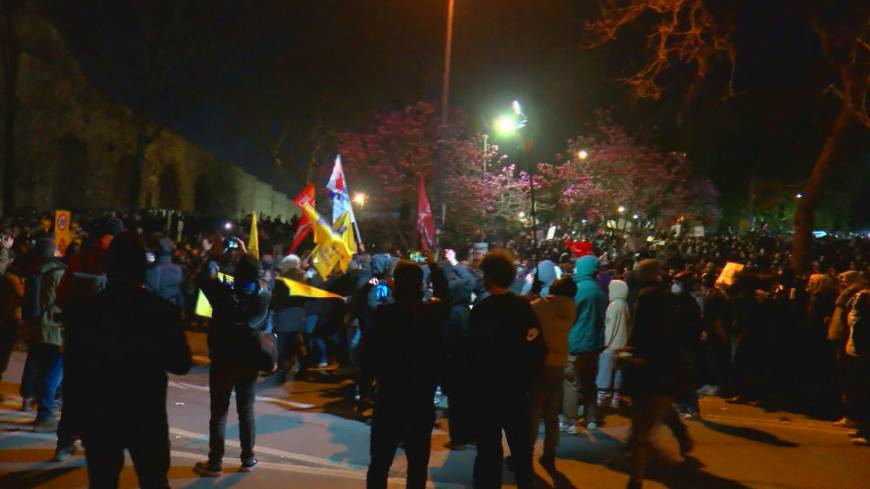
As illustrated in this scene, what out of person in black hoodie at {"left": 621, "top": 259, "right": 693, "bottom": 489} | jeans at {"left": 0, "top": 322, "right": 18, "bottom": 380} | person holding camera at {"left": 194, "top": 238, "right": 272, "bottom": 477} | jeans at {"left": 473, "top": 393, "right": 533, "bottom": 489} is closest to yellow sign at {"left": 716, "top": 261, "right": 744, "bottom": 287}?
person in black hoodie at {"left": 621, "top": 259, "right": 693, "bottom": 489}

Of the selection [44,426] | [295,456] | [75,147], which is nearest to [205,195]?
[75,147]

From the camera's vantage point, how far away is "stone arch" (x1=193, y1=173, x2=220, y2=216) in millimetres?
46438

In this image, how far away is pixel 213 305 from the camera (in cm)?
571

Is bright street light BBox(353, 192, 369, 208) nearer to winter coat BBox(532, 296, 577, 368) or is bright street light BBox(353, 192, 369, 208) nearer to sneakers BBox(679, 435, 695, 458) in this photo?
winter coat BBox(532, 296, 577, 368)

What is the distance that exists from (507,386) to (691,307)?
2010 mm

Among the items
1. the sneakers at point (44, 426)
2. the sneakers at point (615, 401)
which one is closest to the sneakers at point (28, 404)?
the sneakers at point (44, 426)

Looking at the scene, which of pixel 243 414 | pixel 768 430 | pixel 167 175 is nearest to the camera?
pixel 243 414

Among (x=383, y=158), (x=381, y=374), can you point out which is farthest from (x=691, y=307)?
(x=383, y=158)

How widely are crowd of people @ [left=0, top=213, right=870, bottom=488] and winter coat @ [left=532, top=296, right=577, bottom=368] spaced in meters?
0.02

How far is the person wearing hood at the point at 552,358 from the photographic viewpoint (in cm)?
616

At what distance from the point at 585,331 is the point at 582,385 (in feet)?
2.16

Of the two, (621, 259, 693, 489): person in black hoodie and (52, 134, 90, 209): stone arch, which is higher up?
(52, 134, 90, 209): stone arch

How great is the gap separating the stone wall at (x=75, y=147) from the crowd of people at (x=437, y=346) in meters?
26.0

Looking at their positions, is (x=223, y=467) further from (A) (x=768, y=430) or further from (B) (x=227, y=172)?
(B) (x=227, y=172)
